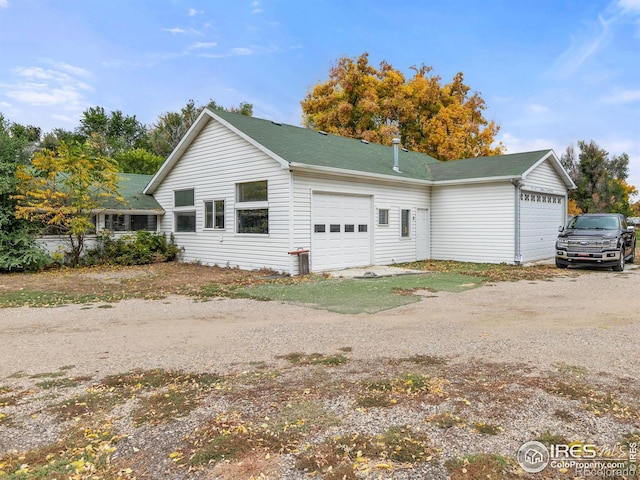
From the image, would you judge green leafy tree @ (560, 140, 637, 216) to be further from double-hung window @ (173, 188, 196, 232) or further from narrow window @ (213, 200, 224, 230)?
double-hung window @ (173, 188, 196, 232)

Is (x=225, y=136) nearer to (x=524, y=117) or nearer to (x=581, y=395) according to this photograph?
(x=581, y=395)

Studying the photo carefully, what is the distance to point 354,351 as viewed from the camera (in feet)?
16.6

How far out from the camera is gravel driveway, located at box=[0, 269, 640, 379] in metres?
4.83

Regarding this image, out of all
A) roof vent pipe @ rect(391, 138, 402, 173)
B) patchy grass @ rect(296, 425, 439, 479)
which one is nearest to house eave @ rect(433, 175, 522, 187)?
roof vent pipe @ rect(391, 138, 402, 173)

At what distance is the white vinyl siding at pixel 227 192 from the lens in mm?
12492

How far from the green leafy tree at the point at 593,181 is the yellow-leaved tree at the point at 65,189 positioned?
30.9 m

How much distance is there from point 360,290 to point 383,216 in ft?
19.5

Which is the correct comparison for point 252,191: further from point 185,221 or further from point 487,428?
point 487,428

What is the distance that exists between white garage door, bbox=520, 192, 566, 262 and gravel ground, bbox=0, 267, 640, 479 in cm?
638

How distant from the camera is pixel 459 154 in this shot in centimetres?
2931

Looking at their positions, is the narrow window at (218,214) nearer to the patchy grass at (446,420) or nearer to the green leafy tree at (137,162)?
the patchy grass at (446,420)

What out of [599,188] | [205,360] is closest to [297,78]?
[599,188]

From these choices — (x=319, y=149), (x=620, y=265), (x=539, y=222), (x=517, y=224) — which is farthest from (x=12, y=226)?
(x=620, y=265)

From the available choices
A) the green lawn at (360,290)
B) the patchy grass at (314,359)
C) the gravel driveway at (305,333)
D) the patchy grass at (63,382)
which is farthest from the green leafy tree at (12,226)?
the patchy grass at (314,359)
